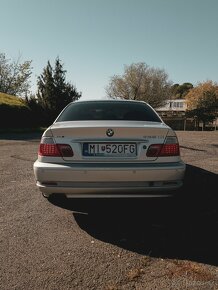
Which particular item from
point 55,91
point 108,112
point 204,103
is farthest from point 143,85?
point 108,112

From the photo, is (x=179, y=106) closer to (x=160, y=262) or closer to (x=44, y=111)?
(x=44, y=111)

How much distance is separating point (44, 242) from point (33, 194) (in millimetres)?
2206

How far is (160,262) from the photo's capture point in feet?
10.6

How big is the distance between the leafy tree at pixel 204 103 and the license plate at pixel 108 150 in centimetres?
4543

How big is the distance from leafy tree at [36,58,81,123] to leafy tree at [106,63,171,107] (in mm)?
27276

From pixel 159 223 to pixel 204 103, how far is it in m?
52.6

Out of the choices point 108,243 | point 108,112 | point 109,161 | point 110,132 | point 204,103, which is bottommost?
point 108,243

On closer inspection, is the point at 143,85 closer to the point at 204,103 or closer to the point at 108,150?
the point at 204,103

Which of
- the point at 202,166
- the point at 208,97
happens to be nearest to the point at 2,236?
the point at 202,166

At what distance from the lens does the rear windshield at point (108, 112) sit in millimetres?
5043

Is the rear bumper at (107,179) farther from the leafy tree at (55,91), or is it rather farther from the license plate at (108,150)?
the leafy tree at (55,91)

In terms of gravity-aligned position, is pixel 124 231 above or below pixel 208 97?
below

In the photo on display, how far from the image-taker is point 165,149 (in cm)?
416

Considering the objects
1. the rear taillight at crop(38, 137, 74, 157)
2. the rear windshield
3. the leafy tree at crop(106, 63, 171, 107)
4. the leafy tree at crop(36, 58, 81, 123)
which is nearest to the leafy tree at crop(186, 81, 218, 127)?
the leafy tree at crop(106, 63, 171, 107)
